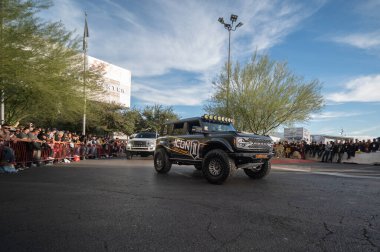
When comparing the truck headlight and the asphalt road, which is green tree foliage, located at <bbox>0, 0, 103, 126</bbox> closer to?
the asphalt road

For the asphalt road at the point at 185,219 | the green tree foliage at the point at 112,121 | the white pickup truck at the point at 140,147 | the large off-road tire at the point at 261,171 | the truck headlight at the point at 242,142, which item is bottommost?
the asphalt road at the point at 185,219

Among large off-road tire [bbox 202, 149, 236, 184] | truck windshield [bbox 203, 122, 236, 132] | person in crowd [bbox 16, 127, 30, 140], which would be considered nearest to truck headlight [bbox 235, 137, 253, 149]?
large off-road tire [bbox 202, 149, 236, 184]

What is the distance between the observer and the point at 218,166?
8523mm

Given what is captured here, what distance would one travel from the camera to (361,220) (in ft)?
15.6

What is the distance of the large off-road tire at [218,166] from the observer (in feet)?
27.0

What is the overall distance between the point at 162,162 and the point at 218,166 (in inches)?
120

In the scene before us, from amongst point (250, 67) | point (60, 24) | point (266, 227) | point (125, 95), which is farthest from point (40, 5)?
point (125, 95)

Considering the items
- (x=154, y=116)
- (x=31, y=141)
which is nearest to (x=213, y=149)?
(x=31, y=141)

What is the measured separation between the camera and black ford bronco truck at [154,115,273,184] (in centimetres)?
839

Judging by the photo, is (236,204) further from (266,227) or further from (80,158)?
(80,158)

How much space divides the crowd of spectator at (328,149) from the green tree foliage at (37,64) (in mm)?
17978

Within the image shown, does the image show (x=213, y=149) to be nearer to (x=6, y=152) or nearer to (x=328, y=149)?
(x=6, y=152)

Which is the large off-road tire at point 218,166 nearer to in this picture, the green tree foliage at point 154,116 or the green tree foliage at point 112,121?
the green tree foliage at point 112,121

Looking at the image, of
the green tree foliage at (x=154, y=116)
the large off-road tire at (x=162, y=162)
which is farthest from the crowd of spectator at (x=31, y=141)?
the green tree foliage at (x=154, y=116)
